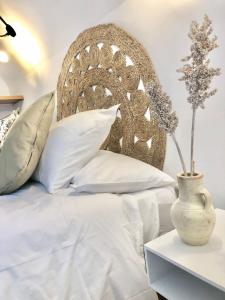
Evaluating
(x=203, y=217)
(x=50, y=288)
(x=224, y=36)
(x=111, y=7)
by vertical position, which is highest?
(x=111, y=7)

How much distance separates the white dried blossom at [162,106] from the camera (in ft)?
2.97

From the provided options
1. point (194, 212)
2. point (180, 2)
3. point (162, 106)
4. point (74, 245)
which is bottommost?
point (74, 245)

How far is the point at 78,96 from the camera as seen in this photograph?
198 centimetres

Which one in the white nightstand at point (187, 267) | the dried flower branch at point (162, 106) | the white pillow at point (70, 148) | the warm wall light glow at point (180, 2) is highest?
the warm wall light glow at point (180, 2)

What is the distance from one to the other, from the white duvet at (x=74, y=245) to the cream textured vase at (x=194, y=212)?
30 centimetres

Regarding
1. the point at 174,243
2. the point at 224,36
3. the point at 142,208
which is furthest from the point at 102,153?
the point at 224,36

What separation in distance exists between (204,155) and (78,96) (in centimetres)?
104

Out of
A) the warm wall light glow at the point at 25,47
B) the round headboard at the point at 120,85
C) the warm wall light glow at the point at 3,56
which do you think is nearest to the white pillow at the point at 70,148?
the round headboard at the point at 120,85

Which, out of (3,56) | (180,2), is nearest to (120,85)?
(180,2)

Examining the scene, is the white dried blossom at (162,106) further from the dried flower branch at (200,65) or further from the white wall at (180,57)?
the white wall at (180,57)

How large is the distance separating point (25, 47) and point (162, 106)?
7.09ft

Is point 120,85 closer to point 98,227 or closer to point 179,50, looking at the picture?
point 179,50

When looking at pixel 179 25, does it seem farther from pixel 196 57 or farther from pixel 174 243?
pixel 174 243

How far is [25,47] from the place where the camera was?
→ 265cm
